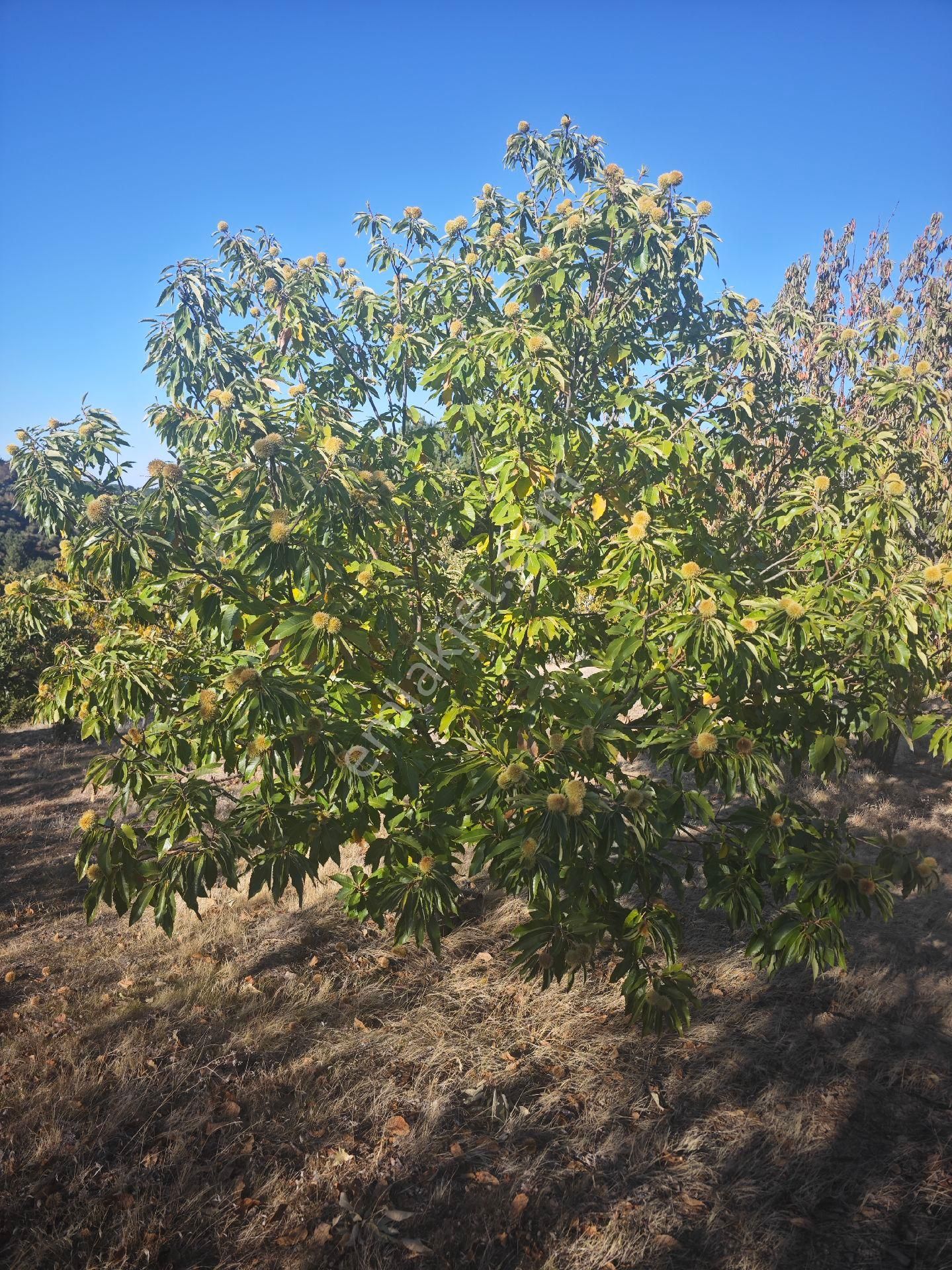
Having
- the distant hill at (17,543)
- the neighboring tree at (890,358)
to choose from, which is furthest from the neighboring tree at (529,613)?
the distant hill at (17,543)

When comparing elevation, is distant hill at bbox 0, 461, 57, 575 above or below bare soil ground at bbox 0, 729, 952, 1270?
above

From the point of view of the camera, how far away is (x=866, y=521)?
11.5 ft

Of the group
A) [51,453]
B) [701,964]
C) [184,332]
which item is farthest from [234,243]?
[701,964]

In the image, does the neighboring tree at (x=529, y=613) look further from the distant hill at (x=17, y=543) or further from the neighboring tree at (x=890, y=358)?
the distant hill at (x=17, y=543)

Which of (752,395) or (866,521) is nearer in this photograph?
(866,521)

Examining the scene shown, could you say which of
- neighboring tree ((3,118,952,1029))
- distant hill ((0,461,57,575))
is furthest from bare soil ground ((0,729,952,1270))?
distant hill ((0,461,57,575))

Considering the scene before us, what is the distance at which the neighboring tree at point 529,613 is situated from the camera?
9.35ft

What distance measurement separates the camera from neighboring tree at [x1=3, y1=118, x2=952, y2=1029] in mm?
2850

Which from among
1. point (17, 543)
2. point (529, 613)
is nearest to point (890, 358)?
point (529, 613)

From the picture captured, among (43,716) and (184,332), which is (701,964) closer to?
(43,716)

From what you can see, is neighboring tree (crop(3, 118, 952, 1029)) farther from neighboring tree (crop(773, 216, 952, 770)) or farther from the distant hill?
the distant hill

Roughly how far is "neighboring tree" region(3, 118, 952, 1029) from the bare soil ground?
716 mm

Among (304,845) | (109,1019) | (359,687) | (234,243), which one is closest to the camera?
(304,845)

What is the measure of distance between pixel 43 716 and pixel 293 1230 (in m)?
2.67
